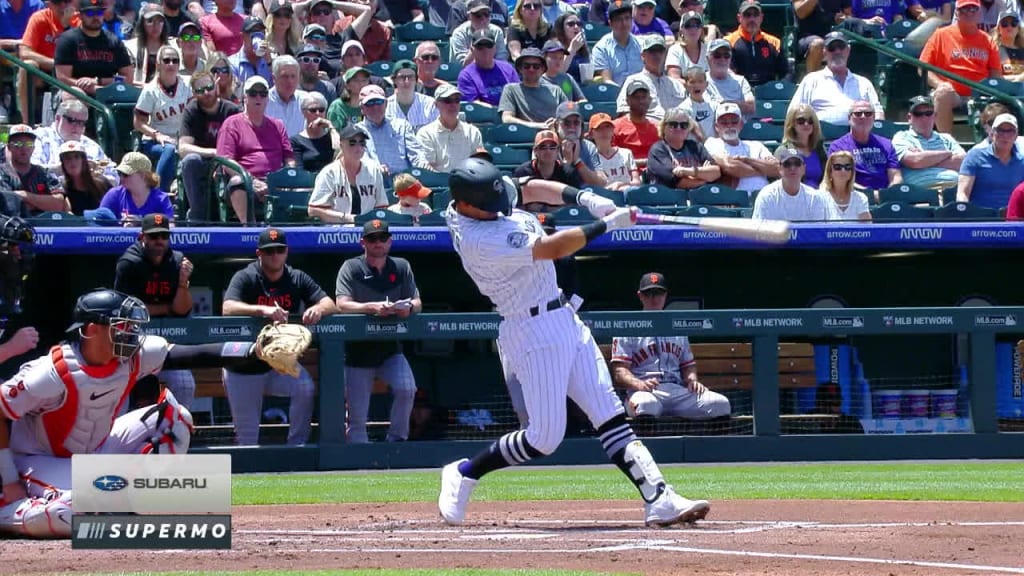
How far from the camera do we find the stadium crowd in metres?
11.2

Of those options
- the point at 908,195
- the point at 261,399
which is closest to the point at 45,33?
the point at 261,399

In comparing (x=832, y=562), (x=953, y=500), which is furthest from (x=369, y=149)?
(x=832, y=562)

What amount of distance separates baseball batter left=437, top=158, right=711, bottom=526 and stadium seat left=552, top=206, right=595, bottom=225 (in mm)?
4360

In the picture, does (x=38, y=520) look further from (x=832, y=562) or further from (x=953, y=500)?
(x=953, y=500)

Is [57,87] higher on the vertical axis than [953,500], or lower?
higher

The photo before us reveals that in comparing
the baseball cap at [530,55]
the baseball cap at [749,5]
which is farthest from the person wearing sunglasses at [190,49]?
the baseball cap at [749,5]

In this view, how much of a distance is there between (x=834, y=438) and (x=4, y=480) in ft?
19.9

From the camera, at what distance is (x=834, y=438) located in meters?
10.5

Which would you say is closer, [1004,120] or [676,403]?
[676,403]

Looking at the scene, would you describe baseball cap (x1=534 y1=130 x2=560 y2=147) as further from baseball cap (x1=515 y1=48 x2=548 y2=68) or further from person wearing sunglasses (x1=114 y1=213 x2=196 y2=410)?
person wearing sunglasses (x1=114 y1=213 x2=196 y2=410)

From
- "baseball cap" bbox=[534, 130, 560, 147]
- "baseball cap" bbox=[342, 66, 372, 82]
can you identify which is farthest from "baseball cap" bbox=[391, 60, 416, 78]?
"baseball cap" bbox=[534, 130, 560, 147]

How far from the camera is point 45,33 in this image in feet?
41.6

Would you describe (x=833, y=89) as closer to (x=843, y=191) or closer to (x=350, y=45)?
(x=843, y=191)
